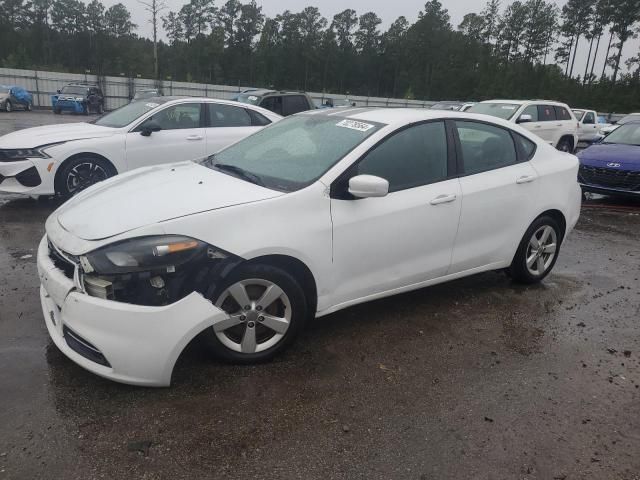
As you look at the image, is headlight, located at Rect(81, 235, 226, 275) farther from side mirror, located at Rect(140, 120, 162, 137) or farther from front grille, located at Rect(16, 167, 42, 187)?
side mirror, located at Rect(140, 120, 162, 137)

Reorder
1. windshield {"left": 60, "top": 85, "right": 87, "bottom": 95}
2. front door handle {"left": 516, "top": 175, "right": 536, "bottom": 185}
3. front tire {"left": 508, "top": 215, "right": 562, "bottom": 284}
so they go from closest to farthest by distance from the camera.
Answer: front door handle {"left": 516, "top": 175, "right": 536, "bottom": 185} < front tire {"left": 508, "top": 215, "right": 562, "bottom": 284} < windshield {"left": 60, "top": 85, "right": 87, "bottom": 95}

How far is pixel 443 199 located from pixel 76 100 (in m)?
28.5

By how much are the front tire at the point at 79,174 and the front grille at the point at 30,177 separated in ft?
0.78

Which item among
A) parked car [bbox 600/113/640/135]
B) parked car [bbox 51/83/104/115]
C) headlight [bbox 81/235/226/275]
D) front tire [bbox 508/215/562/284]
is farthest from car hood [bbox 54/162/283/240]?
parked car [bbox 51/83/104/115]

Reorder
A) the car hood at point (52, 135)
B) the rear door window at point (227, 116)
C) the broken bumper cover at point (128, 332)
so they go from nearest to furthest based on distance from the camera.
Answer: the broken bumper cover at point (128, 332)
the car hood at point (52, 135)
the rear door window at point (227, 116)

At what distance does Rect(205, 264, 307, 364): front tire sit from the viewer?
3.05m

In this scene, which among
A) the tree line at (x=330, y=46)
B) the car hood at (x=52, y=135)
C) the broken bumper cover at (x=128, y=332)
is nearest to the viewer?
the broken bumper cover at (x=128, y=332)

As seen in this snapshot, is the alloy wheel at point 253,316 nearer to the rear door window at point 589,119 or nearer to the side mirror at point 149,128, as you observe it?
the side mirror at point 149,128

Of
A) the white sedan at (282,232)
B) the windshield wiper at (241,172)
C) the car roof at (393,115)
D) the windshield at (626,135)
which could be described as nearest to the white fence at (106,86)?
the windshield at (626,135)

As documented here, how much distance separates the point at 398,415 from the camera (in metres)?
2.89

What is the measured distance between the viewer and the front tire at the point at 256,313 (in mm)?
3053

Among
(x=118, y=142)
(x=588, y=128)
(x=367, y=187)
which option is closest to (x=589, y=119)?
(x=588, y=128)

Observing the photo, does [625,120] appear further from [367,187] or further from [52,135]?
[52,135]

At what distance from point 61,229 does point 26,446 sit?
1.26 metres
